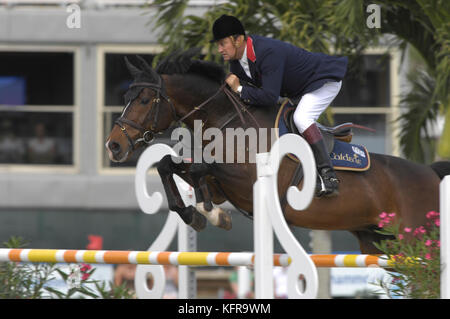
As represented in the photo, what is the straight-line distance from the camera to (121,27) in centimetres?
1266

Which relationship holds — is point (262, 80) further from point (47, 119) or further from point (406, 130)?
point (47, 119)

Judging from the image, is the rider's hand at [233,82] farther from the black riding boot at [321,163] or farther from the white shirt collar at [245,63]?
the black riding boot at [321,163]

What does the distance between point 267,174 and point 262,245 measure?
351 millimetres

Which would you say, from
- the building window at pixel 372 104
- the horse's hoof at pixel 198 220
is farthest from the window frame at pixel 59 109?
the horse's hoof at pixel 198 220

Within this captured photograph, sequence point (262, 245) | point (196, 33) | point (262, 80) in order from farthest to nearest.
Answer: point (196, 33) → point (262, 80) → point (262, 245)

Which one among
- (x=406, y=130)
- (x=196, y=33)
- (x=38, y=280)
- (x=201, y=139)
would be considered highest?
(x=196, y=33)

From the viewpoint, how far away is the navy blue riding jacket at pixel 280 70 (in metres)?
4.55

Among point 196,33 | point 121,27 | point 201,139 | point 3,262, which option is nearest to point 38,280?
point 3,262

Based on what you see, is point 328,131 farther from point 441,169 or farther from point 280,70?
point 441,169

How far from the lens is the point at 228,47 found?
4602 millimetres

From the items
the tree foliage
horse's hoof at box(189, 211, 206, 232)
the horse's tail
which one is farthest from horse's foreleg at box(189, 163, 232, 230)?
the tree foliage

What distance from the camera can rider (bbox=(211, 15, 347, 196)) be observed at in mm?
4566

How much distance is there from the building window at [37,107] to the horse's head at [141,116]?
27.6 feet

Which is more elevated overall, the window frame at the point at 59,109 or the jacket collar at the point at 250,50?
the window frame at the point at 59,109
